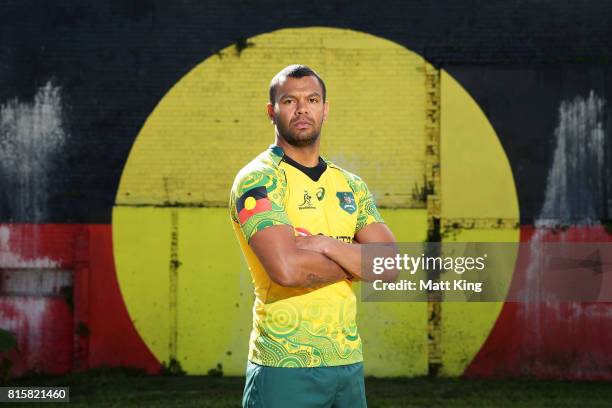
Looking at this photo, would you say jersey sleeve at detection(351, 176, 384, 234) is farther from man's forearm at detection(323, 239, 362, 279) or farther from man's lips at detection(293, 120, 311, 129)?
man's lips at detection(293, 120, 311, 129)

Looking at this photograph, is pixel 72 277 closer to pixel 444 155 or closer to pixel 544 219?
pixel 444 155

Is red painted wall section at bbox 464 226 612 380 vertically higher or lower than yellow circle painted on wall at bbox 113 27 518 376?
lower

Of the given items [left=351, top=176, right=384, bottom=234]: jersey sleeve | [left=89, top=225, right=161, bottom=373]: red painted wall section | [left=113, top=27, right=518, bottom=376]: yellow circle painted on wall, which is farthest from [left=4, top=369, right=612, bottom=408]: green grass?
[left=351, top=176, right=384, bottom=234]: jersey sleeve

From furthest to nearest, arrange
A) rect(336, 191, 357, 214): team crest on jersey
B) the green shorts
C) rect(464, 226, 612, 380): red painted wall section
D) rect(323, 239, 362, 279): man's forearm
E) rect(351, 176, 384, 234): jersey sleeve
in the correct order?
rect(464, 226, 612, 380): red painted wall section < rect(351, 176, 384, 234): jersey sleeve < rect(336, 191, 357, 214): team crest on jersey < rect(323, 239, 362, 279): man's forearm < the green shorts

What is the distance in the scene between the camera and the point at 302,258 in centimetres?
309

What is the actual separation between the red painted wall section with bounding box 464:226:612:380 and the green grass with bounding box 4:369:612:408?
0.16 meters

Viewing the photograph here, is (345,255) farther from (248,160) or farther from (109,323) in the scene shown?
(109,323)

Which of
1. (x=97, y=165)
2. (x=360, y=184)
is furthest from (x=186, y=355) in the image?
(x=360, y=184)

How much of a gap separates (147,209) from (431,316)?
339cm

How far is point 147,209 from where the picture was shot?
30.5 feet

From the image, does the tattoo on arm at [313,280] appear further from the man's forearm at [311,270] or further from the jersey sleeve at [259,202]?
the jersey sleeve at [259,202]

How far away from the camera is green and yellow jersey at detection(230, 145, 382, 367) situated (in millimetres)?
3100

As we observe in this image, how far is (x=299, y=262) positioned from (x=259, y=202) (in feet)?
0.90

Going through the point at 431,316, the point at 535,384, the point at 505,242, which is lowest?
the point at 535,384
